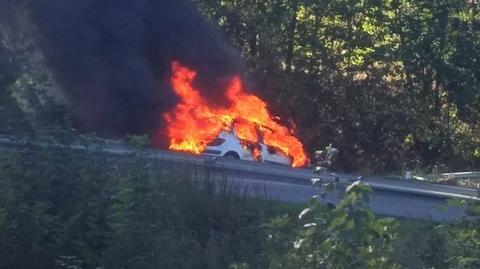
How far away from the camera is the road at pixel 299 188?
10.1 metres

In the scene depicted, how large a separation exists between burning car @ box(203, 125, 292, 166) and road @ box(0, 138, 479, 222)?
12.1ft

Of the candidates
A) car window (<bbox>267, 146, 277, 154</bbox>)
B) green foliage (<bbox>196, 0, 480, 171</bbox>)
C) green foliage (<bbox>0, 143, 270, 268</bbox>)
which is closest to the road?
green foliage (<bbox>0, 143, 270, 268</bbox>)

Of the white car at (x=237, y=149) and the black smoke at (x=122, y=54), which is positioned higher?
the black smoke at (x=122, y=54)

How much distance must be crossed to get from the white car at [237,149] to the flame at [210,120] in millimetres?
133

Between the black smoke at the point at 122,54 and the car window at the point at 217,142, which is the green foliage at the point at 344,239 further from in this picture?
the car window at the point at 217,142

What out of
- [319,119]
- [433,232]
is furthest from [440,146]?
[433,232]

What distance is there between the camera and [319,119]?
29.7 meters

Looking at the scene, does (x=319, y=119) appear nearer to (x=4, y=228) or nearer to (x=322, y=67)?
(x=322, y=67)

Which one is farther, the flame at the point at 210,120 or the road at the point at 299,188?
the flame at the point at 210,120

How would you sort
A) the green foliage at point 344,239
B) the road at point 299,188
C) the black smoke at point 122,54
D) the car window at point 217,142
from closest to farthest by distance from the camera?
the green foliage at point 344,239 → the road at point 299,188 → the black smoke at point 122,54 → the car window at point 217,142

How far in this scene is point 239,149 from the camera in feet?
67.9

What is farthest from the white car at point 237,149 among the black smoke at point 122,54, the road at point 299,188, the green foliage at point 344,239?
the green foliage at point 344,239

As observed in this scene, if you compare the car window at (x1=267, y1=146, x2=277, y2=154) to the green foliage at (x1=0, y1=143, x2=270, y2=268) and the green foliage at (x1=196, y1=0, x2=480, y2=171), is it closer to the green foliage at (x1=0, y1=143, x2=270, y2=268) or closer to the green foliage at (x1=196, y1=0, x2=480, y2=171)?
the green foliage at (x1=0, y1=143, x2=270, y2=268)

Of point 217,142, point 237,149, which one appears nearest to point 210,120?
point 217,142
